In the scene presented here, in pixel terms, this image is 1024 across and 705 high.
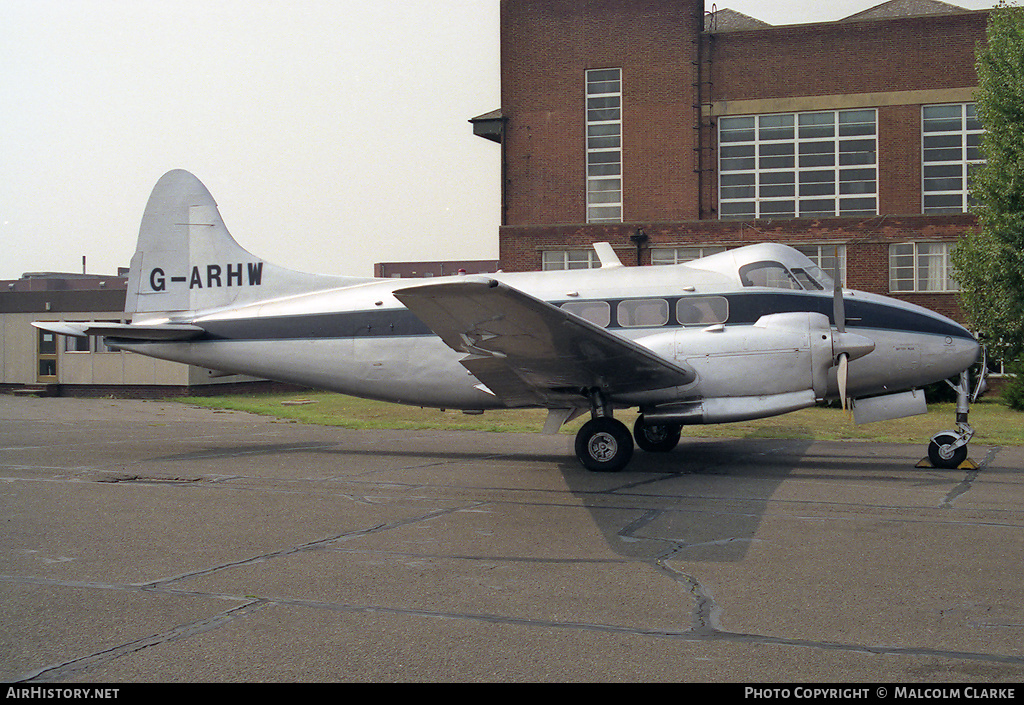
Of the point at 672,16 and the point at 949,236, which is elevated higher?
the point at 672,16

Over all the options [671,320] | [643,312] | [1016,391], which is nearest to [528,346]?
[643,312]

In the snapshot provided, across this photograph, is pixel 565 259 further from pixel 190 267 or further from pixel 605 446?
pixel 605 446

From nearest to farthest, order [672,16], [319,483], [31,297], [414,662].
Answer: [414,662]
[319,483]
[672,16]
[31,297]

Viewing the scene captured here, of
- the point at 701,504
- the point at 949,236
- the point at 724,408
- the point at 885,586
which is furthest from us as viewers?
the point at 949,236

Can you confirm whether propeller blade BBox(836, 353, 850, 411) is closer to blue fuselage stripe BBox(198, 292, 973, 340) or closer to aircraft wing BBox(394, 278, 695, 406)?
blue fuselage stripe BBox(198, 292, 973, 340)

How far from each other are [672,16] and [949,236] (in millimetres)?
13863

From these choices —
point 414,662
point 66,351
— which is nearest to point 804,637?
point 414,662

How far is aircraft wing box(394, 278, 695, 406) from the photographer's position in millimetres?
10242

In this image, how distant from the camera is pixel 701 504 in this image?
33.5ft

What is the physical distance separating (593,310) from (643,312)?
0.83m

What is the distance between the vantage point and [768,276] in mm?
13750

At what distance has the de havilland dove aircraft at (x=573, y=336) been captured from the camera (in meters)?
12.0

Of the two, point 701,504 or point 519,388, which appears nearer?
point 701,504

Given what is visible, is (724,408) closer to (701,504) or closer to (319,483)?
(701,504)
